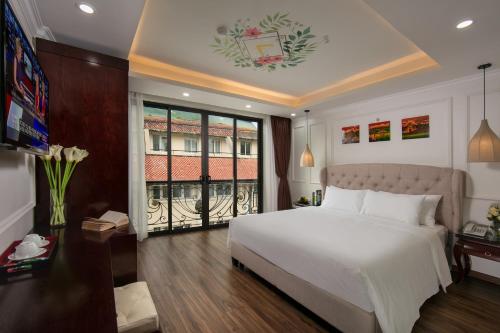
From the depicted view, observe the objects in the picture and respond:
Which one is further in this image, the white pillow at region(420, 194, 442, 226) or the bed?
the white pillow at region(420, 194, 442, 226)

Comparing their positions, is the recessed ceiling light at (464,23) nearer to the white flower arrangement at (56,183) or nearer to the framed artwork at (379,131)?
the framed artwork at (379,131)

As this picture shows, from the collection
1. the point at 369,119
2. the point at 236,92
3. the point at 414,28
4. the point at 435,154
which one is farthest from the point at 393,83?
the point at 236,92

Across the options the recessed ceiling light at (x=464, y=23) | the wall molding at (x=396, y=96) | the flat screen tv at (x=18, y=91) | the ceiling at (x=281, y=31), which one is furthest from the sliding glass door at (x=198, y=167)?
the recessed ceiling light at (x=464, y=23)

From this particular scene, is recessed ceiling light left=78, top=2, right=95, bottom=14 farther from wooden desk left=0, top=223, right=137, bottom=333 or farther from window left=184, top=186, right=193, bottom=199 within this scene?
window left=184, top=186, right=193, bottom=199

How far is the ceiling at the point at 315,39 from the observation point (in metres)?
1.80

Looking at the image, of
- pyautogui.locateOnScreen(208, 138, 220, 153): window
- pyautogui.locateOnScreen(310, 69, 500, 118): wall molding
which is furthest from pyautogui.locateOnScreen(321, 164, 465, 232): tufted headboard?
pyautogui.locateOnScreen(208, 138, 220, 153): window

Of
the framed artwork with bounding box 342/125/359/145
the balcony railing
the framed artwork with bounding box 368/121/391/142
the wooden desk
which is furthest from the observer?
the balcony railing

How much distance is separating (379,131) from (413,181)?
0.95 metres

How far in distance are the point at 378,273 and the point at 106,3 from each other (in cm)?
286

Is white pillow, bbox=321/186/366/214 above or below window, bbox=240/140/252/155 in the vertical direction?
below

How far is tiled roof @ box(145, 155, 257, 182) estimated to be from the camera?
13.3 ft

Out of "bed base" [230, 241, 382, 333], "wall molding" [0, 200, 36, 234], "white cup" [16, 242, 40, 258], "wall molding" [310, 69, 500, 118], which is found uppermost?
"wall molding" [310, 69, 500, 118]

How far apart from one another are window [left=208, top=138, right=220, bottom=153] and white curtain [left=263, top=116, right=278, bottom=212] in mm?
1126

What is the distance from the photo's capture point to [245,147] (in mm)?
5070
